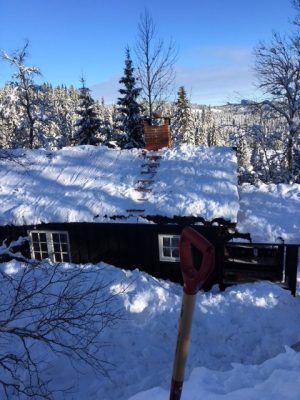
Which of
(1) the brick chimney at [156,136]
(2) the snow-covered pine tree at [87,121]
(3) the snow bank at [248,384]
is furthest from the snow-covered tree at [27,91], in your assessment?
(3) the snow bank at [248,384]

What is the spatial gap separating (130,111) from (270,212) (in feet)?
56.0

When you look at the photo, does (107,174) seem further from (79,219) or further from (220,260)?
(220,260)

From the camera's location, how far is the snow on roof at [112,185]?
1184cm

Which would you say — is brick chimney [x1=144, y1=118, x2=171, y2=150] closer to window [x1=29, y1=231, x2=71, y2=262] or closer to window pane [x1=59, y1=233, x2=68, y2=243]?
window pane [x1=59, y1=233, x2=68, y2=243]

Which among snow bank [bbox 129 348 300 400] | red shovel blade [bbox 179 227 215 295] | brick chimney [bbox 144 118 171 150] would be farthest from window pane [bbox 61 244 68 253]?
red shovel blade [bbox 179 227 215 295]

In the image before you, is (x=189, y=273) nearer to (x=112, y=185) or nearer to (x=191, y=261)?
(x=191, y=261)

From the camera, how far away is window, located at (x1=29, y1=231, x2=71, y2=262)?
1278 centimetres

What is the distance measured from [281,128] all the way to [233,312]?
1645 cm

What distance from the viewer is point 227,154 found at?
1428 centimetres

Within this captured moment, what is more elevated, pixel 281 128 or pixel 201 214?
pixel 281 128

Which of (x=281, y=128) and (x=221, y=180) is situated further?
(x=281, y=128)

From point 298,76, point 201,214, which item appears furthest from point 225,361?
point 298,76

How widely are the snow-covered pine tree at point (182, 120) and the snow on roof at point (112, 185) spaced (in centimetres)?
2501

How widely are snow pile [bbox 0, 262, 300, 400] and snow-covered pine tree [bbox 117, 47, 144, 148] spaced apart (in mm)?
17001
